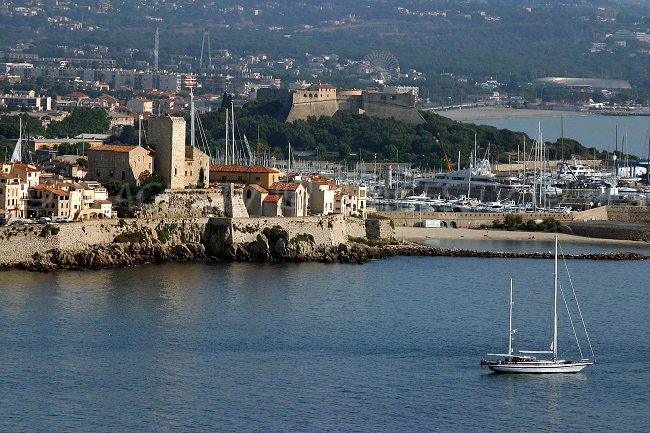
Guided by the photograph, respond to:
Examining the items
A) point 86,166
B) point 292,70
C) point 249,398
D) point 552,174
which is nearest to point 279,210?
point 86,166

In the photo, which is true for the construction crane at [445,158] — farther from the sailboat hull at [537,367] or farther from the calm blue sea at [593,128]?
the sailboat hull at [537,367]

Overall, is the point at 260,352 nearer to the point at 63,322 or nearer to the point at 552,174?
the point at 63,322

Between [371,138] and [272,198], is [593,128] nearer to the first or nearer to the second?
[371,138]

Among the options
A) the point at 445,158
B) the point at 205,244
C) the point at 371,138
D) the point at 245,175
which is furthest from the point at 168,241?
the point at 371,138

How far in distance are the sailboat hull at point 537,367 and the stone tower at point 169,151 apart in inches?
455

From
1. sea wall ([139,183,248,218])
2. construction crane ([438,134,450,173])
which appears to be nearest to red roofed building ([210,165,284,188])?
sea wall ([139,183,248,218])

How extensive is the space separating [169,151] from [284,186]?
212cm

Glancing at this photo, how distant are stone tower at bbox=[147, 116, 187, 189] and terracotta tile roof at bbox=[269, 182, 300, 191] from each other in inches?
62.4

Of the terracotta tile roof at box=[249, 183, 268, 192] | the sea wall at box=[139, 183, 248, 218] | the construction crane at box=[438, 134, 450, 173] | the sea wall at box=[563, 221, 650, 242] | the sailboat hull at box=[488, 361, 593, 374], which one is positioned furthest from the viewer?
the construction crane at box=[438, 134, 450, 173]

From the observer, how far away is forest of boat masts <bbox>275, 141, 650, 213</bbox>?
144 feet

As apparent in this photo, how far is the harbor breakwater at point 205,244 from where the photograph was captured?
2964cm

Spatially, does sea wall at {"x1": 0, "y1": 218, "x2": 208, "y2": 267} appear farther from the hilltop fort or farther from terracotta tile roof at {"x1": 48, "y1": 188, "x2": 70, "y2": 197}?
the hilltop fort

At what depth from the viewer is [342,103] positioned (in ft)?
208

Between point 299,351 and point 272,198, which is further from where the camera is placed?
point 272,198
